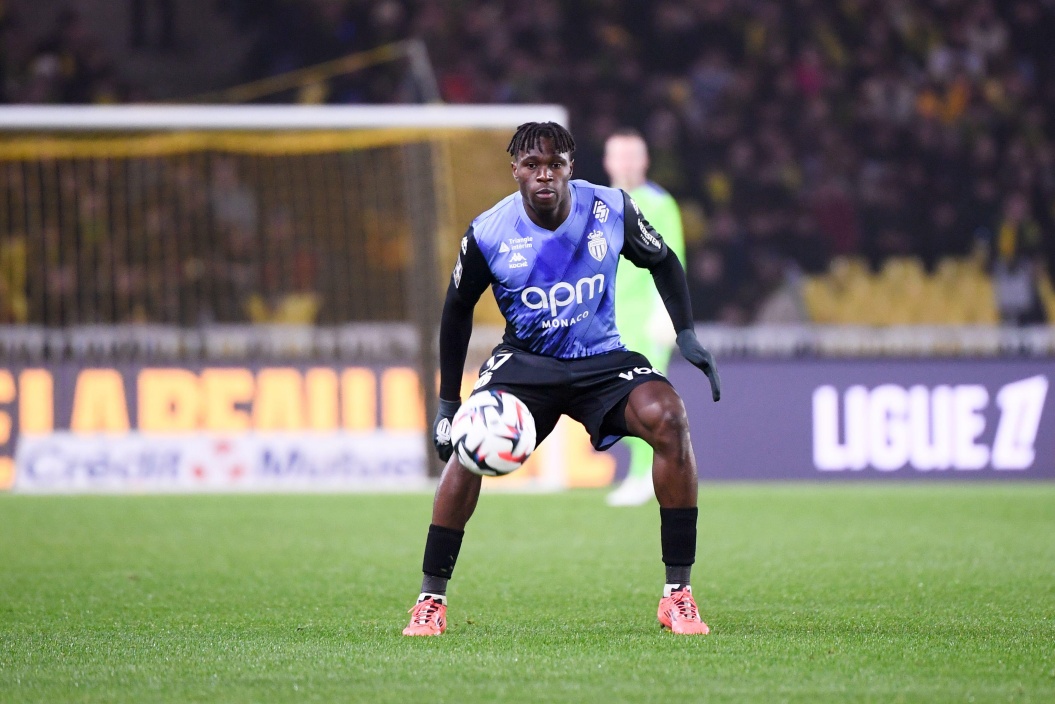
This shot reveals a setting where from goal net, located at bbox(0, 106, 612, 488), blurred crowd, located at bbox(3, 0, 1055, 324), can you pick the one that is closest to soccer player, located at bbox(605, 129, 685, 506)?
goal net, located at bbox(0, 106, 612, 488)

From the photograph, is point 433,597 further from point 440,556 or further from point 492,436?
point 492,436

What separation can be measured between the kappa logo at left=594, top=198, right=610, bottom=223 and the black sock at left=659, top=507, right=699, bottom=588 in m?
0.91

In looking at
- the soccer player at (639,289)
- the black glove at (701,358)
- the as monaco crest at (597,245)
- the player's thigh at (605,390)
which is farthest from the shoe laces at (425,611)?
the soccer player at (639,289)

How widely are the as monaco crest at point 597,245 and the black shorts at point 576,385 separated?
0.31 meters

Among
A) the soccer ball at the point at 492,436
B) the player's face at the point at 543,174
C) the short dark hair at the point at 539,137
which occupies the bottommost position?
the soccer ball at the point at 492,436

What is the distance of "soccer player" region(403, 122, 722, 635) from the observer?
4488 mm

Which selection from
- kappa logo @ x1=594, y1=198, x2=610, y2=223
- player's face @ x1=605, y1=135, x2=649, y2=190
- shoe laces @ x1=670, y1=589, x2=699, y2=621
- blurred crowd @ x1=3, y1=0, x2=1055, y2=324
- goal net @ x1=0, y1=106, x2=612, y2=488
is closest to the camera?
shoe laces @ x1=670, y1=589, x2=699, y2=621

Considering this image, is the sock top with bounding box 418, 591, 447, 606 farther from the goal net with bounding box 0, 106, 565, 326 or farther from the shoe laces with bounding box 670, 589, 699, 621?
the goal net with bounding box 0, 106, 565, 326

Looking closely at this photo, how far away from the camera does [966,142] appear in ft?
57.4

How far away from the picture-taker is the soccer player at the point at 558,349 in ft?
14.7

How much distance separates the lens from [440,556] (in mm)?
4570

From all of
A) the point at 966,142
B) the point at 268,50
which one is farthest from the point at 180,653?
the point at 966,142

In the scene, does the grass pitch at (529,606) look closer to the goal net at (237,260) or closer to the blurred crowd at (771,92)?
the goal net at (237,260)

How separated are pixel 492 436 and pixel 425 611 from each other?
22.9 inches
